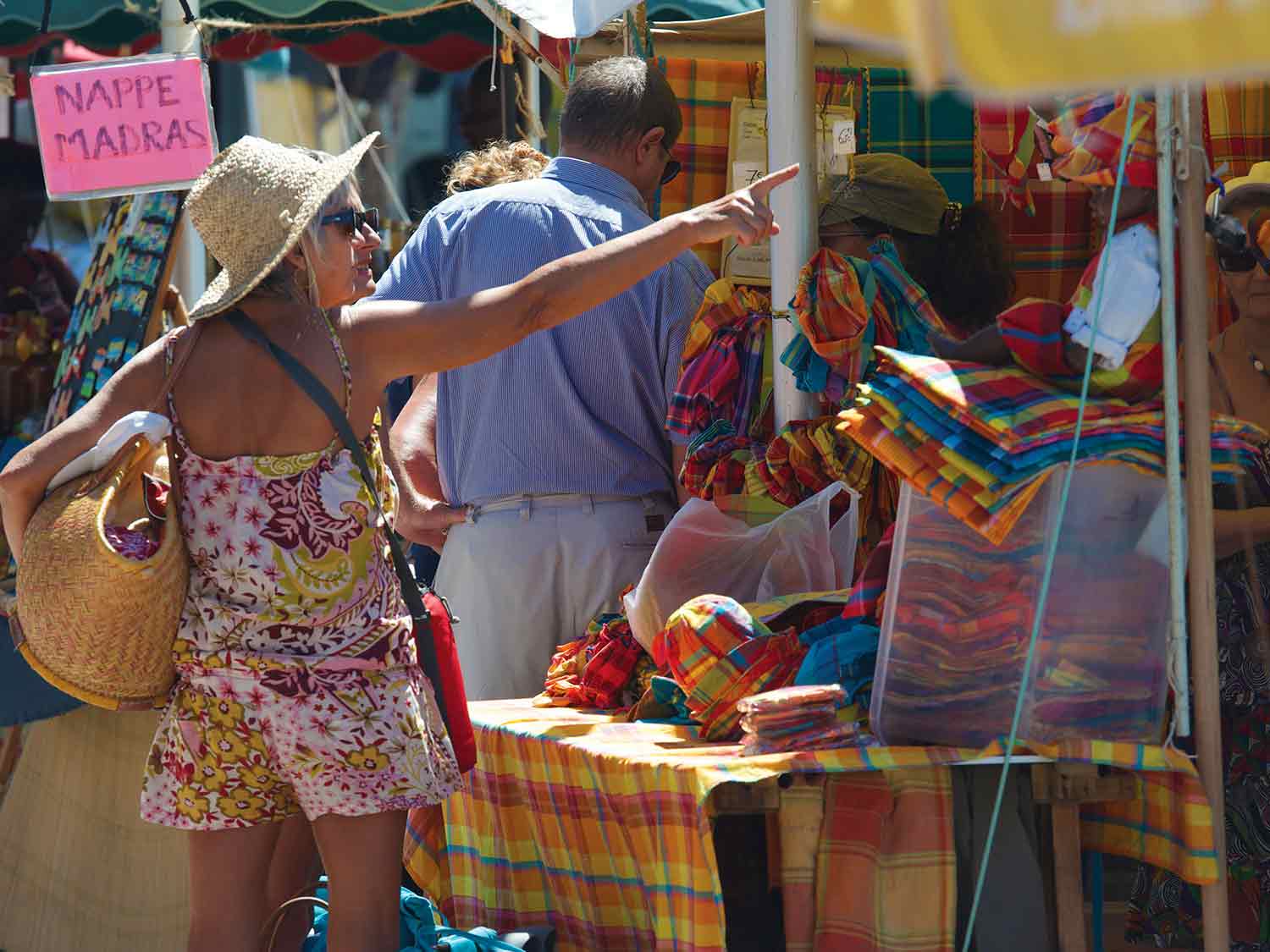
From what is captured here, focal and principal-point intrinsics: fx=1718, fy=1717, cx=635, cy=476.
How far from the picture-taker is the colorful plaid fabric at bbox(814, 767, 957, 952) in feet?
8.36

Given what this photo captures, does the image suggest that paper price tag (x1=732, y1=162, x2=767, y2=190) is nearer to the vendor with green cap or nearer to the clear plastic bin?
the vendor with green cap

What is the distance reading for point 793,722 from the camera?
2666 millimetres

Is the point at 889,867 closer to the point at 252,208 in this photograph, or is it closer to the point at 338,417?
the point at 338,417

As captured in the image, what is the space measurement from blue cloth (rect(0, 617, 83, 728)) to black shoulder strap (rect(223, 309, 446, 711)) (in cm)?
174

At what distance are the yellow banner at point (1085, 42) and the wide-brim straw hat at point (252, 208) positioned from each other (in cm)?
110

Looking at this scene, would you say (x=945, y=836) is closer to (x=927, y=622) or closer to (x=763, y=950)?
(x=927, y=622)

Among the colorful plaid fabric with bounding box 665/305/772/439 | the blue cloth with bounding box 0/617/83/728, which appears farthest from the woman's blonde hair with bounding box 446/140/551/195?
the blue cloth with bounding box 0/617/83/728

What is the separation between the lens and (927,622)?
2613 mm

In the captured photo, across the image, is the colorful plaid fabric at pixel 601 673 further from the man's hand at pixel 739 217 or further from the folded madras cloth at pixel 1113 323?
the folded madras cloth at pixel 1113 323

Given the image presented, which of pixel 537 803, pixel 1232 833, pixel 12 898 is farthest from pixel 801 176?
pixel 12 898

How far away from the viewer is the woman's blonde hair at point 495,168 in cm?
443

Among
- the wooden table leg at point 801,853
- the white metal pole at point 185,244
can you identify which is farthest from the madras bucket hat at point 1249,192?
the white metal pole at point 185,244

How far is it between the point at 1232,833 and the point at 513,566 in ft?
5.15

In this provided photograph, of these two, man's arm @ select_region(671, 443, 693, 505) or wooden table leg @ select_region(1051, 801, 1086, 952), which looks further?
man's arm @ select_region(671, 443, 693, 505)
